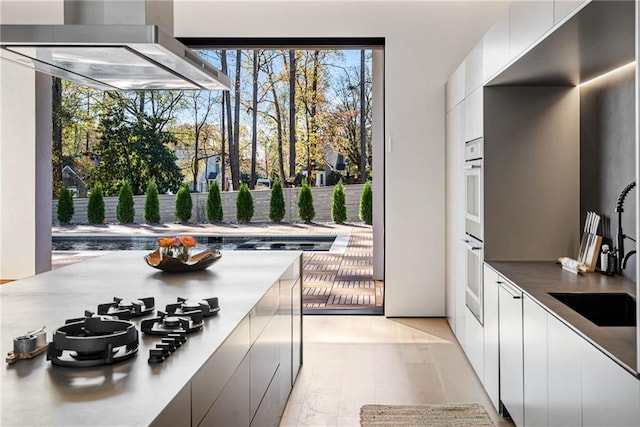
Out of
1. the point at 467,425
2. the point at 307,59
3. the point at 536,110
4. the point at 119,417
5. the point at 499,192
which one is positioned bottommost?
the point at 467,425

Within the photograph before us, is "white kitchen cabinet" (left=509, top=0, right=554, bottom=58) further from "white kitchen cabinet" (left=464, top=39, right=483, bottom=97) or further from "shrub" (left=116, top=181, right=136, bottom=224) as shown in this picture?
"shrub" (left=116, top=181, right=136, bottom=224)

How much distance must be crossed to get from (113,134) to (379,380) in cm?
370

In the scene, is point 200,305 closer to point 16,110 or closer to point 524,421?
point 524,421

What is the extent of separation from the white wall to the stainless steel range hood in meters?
2.56

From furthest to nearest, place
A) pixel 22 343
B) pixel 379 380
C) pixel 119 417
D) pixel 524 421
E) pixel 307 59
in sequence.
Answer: pixel 307 59 < pixel 379 380 < pixel 524 421 < pixel 22 343 < pixel 119 417

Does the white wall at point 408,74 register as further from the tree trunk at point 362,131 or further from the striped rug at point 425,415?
the striped rug at point 425,415

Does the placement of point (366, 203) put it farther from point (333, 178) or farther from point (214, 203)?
point (214, 203)

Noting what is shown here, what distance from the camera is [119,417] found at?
122cm

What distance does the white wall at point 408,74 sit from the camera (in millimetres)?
5773

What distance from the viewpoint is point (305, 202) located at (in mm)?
6270

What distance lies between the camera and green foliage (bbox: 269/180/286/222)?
20.5ft

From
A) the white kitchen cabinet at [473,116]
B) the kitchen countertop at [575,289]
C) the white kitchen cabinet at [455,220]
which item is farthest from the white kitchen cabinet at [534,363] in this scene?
the white kitchen cabinet at [455,220]

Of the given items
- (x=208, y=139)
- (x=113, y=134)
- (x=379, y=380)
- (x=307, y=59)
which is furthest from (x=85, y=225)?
(x=379, y=380)

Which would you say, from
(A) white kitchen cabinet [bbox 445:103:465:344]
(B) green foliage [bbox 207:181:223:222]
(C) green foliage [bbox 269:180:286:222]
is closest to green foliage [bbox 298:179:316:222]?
(C) green foliage [bbox 269:180:286:222]
